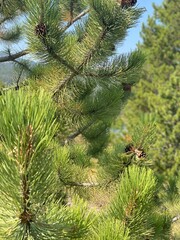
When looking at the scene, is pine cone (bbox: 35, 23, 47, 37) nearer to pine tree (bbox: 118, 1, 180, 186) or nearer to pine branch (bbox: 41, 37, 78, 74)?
pine branch (bbox: 41, 37, 78, 74)

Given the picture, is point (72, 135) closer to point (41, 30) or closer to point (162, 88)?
point (41, 30)

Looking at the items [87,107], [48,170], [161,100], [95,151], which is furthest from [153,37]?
[48,170]

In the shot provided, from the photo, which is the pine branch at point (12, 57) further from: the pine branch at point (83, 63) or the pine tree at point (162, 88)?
the pine tree at point (162, 88)

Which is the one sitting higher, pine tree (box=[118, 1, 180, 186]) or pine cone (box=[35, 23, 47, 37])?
pine cone (box=[35, 23, 47, 37])

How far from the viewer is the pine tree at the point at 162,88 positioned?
10.1 meters

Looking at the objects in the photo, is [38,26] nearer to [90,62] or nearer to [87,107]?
[90,62]

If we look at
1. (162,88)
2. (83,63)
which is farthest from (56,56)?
(162,88)

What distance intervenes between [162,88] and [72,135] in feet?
24.5

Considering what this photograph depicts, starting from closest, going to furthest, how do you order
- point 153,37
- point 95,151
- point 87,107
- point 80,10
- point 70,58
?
point 70,58 → point 87,107 → point 80,10 → point 95,151 → point 153,37

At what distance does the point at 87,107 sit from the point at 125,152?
1.14m

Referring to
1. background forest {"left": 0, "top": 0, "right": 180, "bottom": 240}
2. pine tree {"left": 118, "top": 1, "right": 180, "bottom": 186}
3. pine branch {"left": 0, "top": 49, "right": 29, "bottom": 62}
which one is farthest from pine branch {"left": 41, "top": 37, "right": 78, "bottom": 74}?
pine tree {"left": 118, "top": 1, "right": 180, "bottom": 186}

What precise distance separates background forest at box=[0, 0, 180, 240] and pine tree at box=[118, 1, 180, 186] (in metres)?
5.81

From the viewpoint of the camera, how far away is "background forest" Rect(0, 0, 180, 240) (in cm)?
85

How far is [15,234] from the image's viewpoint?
970 millimetres
